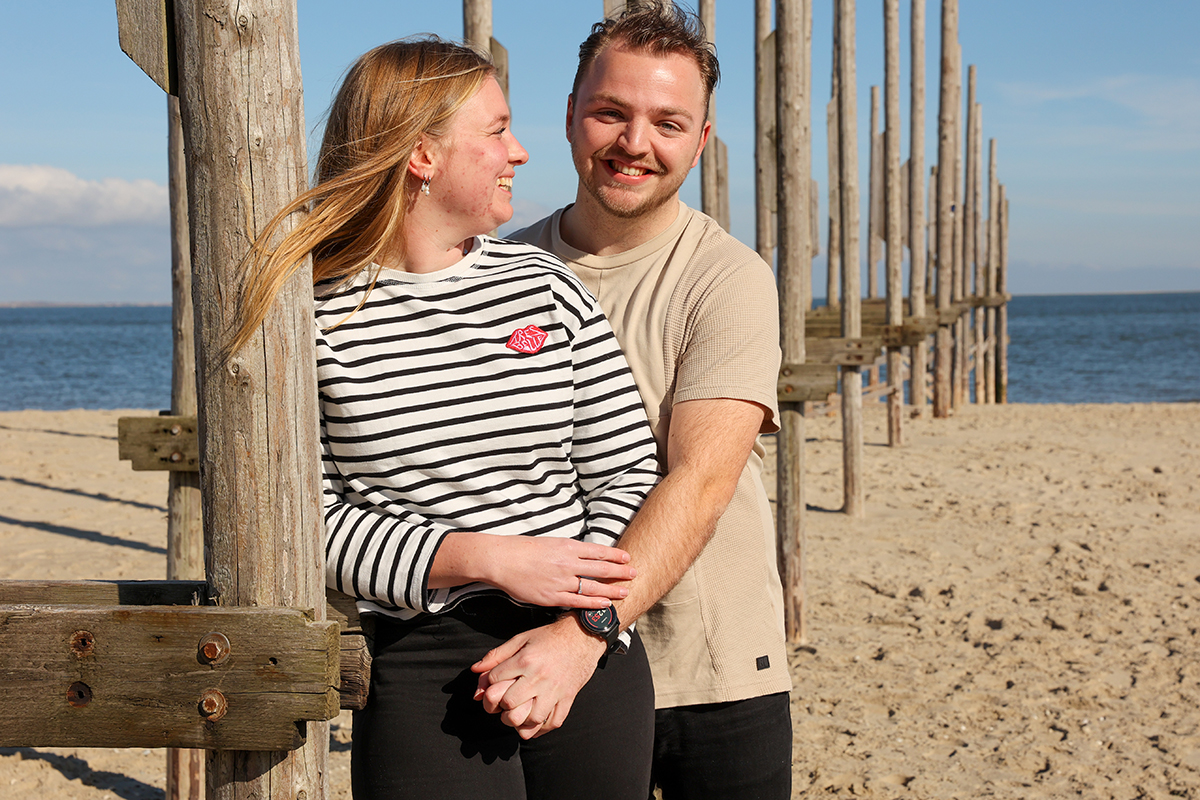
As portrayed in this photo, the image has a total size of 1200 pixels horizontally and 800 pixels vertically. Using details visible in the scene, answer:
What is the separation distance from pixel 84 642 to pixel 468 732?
2.06 ft

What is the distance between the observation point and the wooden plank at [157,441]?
373 cm

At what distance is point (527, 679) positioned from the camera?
152cm

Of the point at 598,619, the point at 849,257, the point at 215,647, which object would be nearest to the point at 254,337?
the point at 215,647

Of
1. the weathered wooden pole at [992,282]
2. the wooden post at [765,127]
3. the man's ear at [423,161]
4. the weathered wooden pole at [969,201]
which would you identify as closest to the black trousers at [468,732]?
the man's ear at [423,161]

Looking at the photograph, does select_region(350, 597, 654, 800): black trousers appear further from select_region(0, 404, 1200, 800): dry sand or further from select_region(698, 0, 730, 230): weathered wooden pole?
select_region(698, 0, 730, 230): weathered wooden pole

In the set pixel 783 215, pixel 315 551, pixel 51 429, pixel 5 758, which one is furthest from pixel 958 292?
pixel 315 551

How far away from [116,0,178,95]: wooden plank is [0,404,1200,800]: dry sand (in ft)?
10.6

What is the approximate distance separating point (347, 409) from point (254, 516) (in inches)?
8.8

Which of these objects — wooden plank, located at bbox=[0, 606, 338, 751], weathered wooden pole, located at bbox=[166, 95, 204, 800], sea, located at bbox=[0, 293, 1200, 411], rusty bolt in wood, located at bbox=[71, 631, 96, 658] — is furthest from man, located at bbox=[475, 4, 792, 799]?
sea, located at bbox=[0, 293, 1200, 411]

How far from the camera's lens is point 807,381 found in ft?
16.5

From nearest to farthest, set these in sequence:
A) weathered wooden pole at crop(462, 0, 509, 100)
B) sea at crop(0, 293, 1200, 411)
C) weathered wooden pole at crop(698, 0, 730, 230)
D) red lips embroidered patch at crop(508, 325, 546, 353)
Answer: red lips embroidered patch at crop(508, 325, 546, 353) → weathered wooden pole at crop(462, 0, 509, 100) → weathered wooden pole at crop(698, 0, 730, 230) → sea at crop(0, 293, 1200, 411)

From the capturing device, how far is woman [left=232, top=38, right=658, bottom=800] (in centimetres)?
156

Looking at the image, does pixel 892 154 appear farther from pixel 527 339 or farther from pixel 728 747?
pixel 527 339

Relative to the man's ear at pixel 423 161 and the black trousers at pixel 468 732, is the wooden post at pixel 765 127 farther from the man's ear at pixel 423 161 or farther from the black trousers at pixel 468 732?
the black trousers at pixel 468 732
